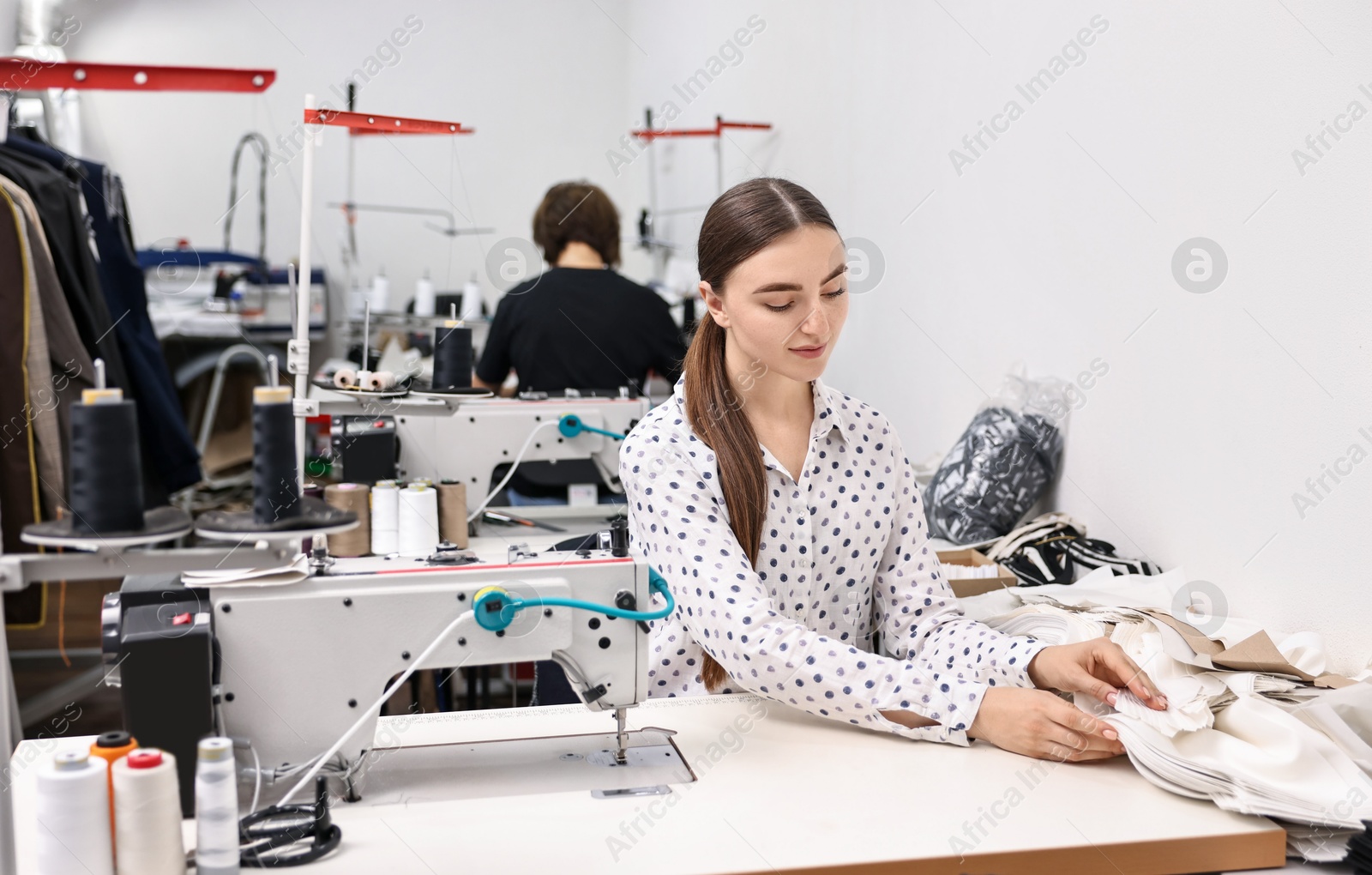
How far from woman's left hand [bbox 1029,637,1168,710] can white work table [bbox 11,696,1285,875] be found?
0.28 ft

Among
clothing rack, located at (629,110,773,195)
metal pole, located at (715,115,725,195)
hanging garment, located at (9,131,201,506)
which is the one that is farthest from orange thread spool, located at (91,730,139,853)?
metal pole, located at (715,115,725,195)

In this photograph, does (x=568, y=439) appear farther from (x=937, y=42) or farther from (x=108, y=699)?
(x=108, y=699)

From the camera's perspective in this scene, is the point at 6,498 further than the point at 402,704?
No

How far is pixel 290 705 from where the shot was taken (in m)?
1.06

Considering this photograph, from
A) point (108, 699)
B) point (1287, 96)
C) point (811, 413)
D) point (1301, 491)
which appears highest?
point (1287, 96)

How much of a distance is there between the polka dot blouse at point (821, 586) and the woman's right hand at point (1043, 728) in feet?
0.08

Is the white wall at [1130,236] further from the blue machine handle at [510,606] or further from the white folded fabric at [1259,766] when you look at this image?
the blue machine handle at [510,606]

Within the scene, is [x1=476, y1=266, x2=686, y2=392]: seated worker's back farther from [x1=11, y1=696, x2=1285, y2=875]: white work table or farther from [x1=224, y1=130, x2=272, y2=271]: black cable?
[x1=224, y1=130, x2=272, y2=271]: black cable

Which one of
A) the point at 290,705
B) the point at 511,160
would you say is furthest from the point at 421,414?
the point at 511,160

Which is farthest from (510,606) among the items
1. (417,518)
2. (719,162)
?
(719,162)

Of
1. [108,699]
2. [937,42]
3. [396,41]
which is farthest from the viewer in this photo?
[396,41]

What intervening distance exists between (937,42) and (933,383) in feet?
2.77

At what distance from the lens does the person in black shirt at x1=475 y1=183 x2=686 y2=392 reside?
308 centimetres

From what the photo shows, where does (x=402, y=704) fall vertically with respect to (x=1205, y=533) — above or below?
below
